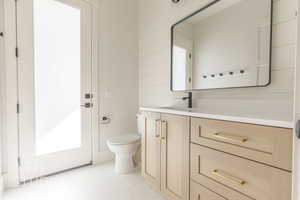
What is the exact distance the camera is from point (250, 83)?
55.9 inches

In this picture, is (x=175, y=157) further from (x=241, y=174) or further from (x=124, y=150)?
(x=124, y=150)

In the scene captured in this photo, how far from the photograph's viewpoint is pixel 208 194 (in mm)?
1160

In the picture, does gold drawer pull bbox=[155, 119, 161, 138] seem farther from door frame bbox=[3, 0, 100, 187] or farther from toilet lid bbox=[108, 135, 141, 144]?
door frame bbox=[3, 0, 100, 187]

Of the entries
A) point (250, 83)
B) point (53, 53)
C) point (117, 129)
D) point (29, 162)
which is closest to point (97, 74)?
point (53, 53)

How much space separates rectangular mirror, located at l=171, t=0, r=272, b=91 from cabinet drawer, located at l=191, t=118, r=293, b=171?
1.94 ft

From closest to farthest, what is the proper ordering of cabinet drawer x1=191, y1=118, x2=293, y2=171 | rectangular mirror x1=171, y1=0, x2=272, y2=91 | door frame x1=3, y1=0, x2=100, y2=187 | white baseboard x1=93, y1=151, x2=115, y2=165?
cabinet drawer x1=191, y1=118, x2=293, y2=171
rectangular mirror x1=171, y1=0, x2=272, y2=91
door frame x1=3, y1=0, x2=100, y2=187
white baseboard x1=93, y1=151, x2=115, y2=165

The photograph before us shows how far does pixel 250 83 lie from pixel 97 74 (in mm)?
2007

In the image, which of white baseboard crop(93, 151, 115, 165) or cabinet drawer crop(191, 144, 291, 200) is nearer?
cabinet drawer crop(191, 144, 291, 200)

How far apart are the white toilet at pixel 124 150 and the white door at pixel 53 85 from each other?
1.76ft

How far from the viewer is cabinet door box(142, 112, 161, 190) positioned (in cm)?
169

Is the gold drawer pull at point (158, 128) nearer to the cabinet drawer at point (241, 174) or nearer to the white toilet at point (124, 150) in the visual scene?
the cabinet drawer at point (241, 174)

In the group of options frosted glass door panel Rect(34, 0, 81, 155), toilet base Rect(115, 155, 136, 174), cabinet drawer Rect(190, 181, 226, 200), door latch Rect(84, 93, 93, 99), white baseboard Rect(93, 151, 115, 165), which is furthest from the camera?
white baseboard Rect(93, 151, 115, 165)

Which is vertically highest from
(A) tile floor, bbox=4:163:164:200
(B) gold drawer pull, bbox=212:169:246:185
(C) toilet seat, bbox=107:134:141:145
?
(B) gold drawer pull, bbox=212:169:246:185

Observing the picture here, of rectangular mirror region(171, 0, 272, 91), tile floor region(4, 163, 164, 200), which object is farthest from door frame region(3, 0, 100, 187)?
rectangular mirror region(171, 0, 272, 91)
